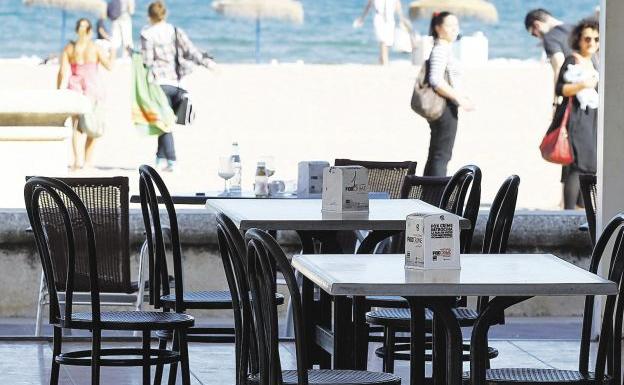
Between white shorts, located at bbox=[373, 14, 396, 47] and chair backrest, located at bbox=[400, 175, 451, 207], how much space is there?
36.9 feet

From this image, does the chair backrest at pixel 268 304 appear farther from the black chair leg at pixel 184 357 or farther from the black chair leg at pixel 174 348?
the black chair leg at pixel 174 348

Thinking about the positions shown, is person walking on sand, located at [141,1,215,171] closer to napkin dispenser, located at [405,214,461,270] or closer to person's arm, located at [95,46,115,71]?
person's arm, located at [95,46,115,71]

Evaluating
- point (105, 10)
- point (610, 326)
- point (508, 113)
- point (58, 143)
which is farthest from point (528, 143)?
point (610, 326)

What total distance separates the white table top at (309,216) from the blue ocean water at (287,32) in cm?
1556

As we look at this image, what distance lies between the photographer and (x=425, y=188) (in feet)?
21.5

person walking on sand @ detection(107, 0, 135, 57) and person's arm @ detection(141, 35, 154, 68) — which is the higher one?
person walking on sand @ detection(107, 0, 135, 57)

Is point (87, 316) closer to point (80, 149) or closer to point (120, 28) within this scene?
point (80, 149)

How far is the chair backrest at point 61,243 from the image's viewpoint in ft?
16.7

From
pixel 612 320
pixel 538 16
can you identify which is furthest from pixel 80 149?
pixel 612 320

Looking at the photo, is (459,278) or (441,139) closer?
(459,278)

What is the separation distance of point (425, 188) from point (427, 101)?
634 centimetres

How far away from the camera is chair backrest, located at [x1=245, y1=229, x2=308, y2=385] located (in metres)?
3.67

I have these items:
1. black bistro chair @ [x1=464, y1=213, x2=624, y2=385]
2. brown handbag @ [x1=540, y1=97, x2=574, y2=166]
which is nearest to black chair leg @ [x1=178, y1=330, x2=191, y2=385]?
black bistro chair @ [x1=464, y1=213, x2=624, y2=385]

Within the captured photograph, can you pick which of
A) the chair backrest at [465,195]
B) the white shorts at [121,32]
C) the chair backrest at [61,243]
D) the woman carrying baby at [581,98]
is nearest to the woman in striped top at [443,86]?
the woman carrying baby at [581,98]
